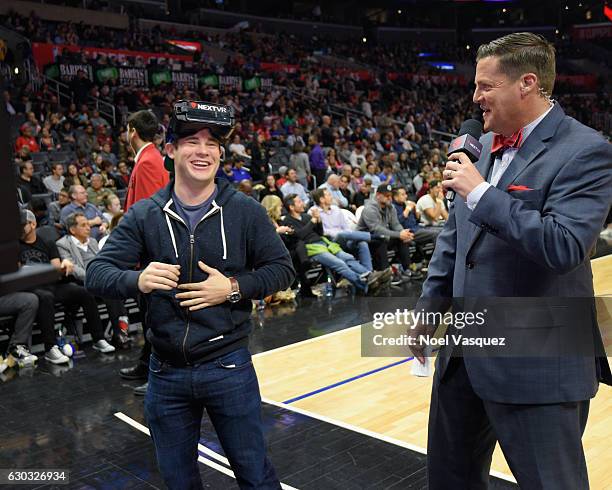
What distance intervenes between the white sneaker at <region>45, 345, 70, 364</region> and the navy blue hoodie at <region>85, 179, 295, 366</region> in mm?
3551

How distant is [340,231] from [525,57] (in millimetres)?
6765

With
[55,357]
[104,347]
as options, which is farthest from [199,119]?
[104,347]

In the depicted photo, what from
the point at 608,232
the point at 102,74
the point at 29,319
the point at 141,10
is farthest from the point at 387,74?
the point at 29,319

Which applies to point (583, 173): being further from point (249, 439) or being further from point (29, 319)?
point (29, 319)

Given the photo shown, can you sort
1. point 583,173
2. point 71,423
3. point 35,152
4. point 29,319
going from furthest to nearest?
1. point 35,152
2. point 29,319
3. point 71,423
4. point 583,173

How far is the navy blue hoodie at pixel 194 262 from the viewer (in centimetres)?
210

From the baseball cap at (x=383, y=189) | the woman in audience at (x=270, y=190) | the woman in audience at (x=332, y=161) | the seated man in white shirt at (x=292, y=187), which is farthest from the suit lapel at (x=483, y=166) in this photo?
the woman in audience at (x=332, y=161)

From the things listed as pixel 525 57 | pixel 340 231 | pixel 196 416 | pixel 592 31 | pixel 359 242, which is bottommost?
pixel 359 242

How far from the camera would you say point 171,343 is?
6.84ft

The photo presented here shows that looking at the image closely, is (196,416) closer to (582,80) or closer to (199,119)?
(199,119)

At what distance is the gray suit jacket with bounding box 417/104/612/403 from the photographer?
1.72 meters

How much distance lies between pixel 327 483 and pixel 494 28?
132 ft

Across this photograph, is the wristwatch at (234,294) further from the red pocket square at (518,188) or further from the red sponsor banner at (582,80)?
the red sponsor banner at (582,80)

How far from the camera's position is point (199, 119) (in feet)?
6.86
